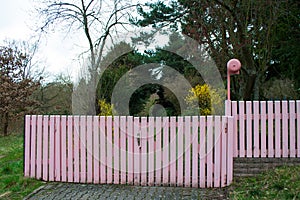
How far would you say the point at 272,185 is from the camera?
4016 mm

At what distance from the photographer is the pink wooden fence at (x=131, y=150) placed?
4320mm

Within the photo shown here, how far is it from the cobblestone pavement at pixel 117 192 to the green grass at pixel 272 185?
0.24m

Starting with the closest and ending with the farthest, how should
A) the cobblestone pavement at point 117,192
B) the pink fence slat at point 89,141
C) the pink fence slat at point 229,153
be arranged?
1. the cobblestone pavement at point 117,192
2. the pink fence slat at point 229,153
3. the pink fence slat at point 89,141

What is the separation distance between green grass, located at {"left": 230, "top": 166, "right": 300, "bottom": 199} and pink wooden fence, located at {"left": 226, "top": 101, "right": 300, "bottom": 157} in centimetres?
34

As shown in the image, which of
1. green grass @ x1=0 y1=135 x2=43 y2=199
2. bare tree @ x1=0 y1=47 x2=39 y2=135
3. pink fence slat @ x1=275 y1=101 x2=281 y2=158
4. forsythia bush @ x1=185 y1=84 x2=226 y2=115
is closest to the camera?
green grass @ x1=0 y1=135 x2=43 y2=199

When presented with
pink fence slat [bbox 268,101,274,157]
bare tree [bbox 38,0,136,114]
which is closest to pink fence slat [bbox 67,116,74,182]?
pink fence slat [bbox 268,101,274,157]

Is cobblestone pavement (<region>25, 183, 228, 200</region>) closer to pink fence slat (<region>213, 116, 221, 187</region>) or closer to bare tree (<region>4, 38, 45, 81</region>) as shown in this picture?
pink fence slat (<region>213, 116, 221, 187</region>)

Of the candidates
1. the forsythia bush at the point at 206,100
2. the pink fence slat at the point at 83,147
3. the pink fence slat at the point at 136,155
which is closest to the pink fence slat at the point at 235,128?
the pink fence slat at the point at 136,155

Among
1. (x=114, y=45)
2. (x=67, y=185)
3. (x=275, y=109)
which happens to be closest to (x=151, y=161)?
(x=67, y=185)

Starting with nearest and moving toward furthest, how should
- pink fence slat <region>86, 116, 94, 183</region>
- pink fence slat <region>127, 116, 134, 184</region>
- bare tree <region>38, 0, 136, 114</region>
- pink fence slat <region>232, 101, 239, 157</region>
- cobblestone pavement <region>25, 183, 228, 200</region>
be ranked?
cobblestone pavement <region>25, 183, 228, 200</region> < pink fence slat <region>127, 116, 134, 184</region> < pink fence slat <region>86, 116, 94, 183</region> < pink fence slat <region>232, 101, 239, 157</region> < bare tree <region>38, 0, 136, 114</region>

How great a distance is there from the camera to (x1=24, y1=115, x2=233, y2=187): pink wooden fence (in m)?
4.32

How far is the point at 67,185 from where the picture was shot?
4.44 m

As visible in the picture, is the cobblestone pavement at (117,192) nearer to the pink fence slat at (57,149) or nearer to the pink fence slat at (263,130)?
the pink fence slat at (57,149)

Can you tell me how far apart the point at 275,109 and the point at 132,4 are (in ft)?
25.2
